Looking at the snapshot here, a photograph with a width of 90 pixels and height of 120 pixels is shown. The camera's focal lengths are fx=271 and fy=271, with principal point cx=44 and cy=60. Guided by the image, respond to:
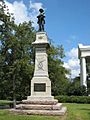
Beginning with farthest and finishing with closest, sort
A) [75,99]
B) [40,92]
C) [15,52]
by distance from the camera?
[75,99] < [15,52] < [40,92]

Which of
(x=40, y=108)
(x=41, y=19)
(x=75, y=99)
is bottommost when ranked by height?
(x=75, y=99)

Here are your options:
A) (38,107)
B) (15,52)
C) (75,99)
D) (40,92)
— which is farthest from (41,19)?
(75,99)

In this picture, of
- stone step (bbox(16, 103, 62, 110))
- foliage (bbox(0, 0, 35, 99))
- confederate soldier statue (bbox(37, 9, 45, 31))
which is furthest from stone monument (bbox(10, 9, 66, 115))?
foliage (bbox(0, 0, 35, 99))

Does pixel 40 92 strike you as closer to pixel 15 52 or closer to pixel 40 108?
pixel 40 108

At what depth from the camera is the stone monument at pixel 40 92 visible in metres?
17.2

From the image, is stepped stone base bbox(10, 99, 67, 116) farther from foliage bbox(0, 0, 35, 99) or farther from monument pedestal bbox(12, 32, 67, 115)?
foliage bbox(0, 0, 35, 99)

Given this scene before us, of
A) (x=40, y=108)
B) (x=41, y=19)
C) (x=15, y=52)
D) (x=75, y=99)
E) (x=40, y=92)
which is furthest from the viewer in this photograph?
(x=75, y=99)

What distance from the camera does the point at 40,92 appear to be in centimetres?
1891

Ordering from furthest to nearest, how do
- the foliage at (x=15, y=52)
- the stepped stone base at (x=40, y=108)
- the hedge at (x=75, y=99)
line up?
the hedge at (x=75, y=99) < the foliage at (x=15, y=52) < the stepped stone base at (x=40, y=108)

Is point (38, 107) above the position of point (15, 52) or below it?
below

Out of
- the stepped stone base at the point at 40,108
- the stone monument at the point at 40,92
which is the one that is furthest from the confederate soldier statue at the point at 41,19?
the stepped stone base at the point at 40,108

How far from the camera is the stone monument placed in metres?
17.2

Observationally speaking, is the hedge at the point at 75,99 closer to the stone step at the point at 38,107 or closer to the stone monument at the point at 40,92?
the stone monument at the point at 40,92

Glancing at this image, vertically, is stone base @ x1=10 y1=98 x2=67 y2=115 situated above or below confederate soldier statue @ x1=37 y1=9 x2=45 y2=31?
below
